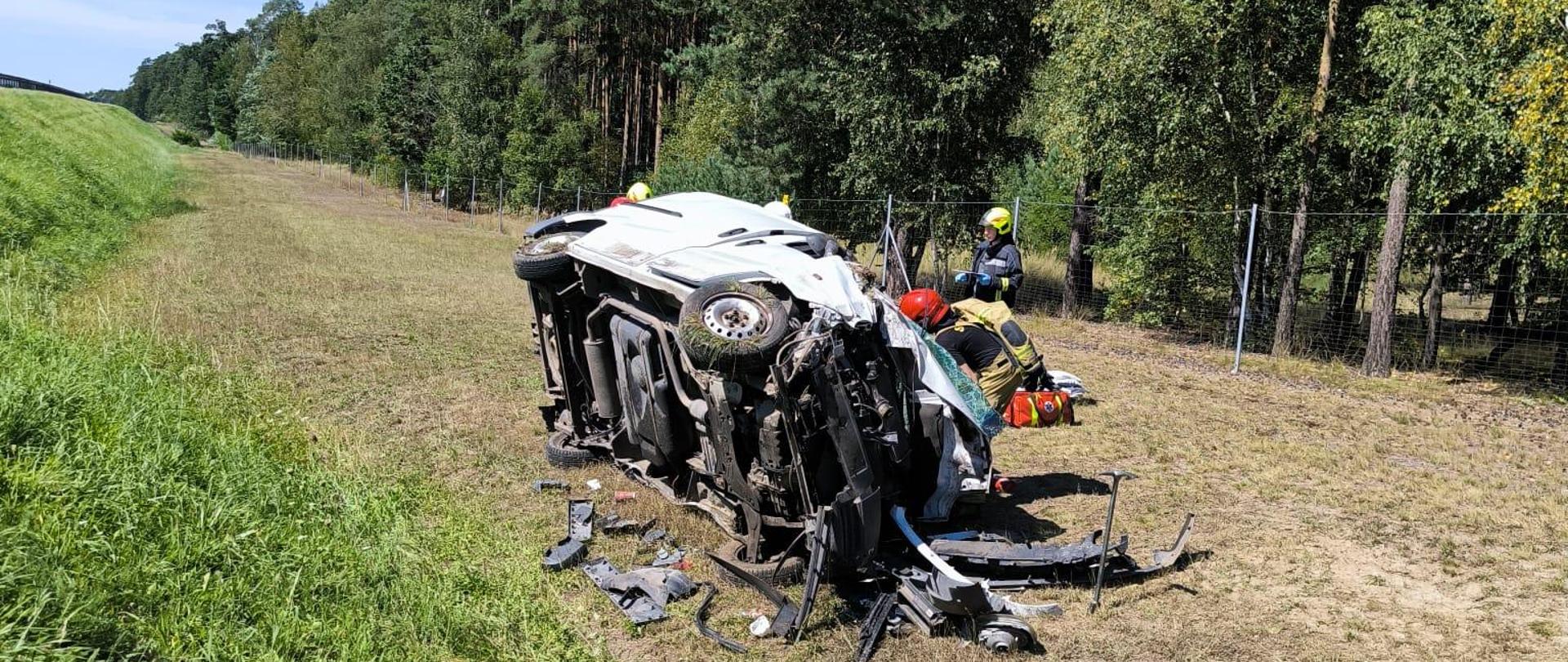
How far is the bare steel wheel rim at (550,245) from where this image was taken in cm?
571

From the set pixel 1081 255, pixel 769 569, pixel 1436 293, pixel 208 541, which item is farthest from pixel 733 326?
pixel 1081 255

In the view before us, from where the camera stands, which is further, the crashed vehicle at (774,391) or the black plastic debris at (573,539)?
the black plastic debris at (573,539)

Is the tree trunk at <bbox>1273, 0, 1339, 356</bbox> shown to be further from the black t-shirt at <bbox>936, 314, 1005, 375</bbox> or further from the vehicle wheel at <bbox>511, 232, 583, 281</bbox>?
the vehicle wheel at <bbox>511, 232, 583, 281</bbox>

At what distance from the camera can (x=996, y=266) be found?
8.53 meters

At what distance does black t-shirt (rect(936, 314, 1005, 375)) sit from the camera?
656 centimetres

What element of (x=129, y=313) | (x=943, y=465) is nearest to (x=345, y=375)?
(x=129, y=313)

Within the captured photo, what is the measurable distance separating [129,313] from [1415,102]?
545 inches

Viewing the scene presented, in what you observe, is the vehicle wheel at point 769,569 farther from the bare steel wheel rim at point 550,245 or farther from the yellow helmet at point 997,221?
the yellow helmet at point 997,221

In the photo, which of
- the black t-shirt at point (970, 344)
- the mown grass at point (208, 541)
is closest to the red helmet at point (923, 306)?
the black t-shirt at point (970, 344)

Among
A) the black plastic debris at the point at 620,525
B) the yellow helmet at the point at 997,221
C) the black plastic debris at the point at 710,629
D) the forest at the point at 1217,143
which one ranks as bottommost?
the black plastic debris at the point at 710,629

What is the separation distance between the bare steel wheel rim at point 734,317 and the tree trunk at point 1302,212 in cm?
1096

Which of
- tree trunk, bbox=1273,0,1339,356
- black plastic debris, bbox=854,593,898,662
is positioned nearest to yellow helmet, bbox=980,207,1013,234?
black plastic debris, bbox=854,593,898,662

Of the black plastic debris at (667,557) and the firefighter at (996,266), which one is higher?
the firefighter at (996,266)

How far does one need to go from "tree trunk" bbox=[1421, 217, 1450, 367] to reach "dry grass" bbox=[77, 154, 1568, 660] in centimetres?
268
